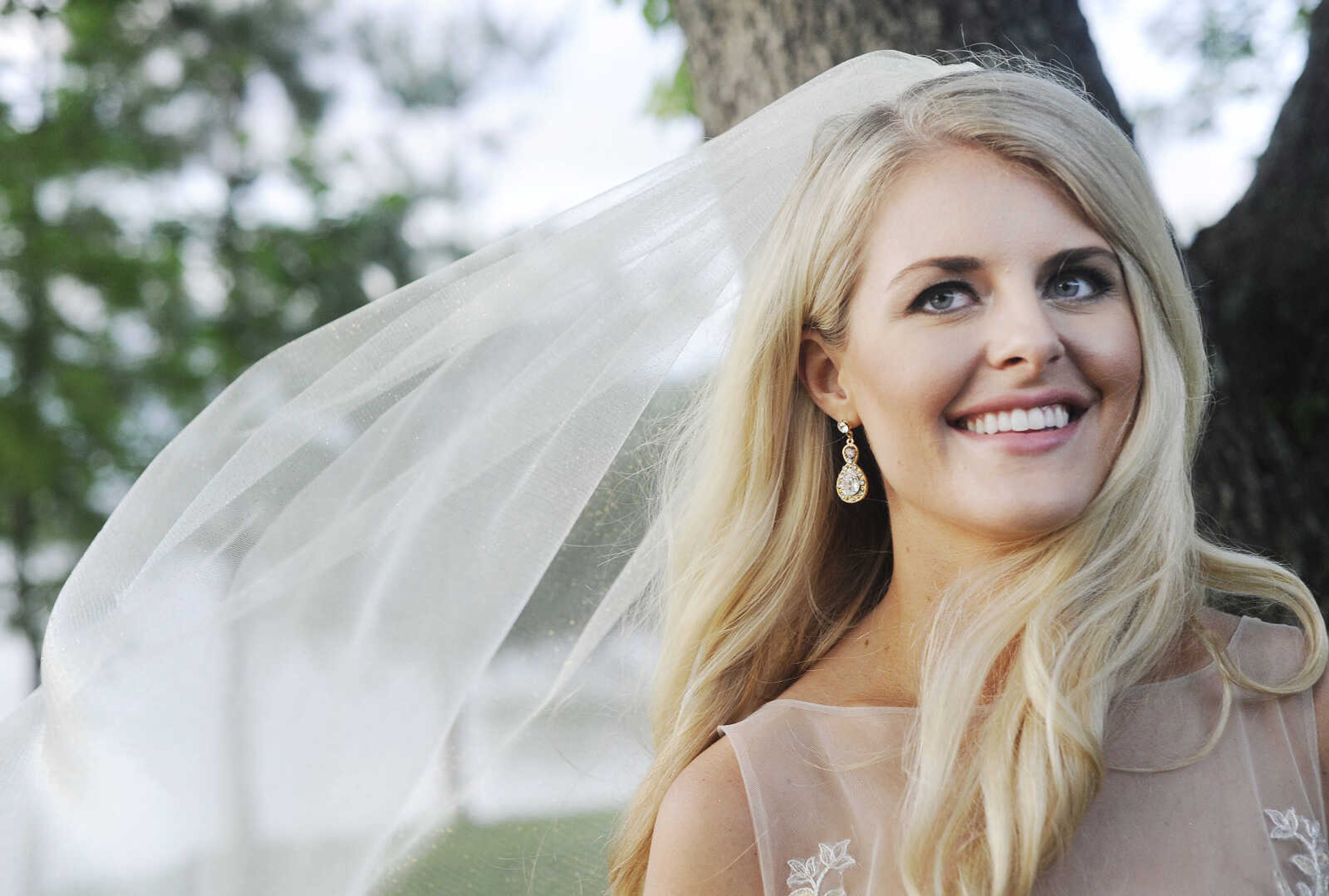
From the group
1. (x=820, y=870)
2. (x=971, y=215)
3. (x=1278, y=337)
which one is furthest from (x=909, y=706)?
(x=1278, y=337)

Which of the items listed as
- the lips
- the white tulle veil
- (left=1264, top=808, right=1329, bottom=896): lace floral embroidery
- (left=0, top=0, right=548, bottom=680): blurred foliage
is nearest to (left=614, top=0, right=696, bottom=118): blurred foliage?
the white tulle veil

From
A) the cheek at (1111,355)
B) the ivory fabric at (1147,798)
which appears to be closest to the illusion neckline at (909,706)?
the ivory fabric at (1147,798)

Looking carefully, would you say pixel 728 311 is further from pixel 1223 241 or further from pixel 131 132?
pixel 131 132

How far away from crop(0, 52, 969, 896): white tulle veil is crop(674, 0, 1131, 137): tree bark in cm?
47

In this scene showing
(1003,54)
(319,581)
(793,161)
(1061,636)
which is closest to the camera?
(1061,636)

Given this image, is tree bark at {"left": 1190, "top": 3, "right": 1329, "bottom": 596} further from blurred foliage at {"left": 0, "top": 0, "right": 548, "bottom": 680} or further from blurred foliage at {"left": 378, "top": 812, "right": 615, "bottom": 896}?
blurred foliage at {"left": 0, "top": 0, "right": 548, "bottom": 680}

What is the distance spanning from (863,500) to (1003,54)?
1.14 metres

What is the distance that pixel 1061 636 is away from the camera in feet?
7.24

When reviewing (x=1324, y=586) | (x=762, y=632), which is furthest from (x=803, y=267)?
(x=1324, y=586)

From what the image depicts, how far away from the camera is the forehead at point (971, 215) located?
220 centimetres

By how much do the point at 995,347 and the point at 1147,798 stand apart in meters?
0.81

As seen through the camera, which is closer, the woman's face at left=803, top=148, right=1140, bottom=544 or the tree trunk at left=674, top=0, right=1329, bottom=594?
the woman's face at left=803, top=148, right=1140, bottom=544

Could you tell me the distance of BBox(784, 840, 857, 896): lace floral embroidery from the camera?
217cm

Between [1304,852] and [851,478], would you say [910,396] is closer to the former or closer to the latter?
[851,478]
